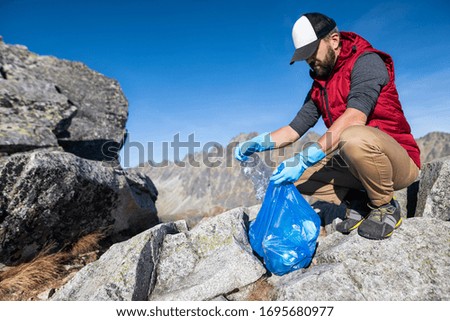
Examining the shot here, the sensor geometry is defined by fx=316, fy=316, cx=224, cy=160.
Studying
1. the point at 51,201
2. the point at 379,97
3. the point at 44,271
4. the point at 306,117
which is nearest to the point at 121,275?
the point at 44,271

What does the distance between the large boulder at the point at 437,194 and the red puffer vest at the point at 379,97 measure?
789 mm

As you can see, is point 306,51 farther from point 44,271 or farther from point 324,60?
point 44,271

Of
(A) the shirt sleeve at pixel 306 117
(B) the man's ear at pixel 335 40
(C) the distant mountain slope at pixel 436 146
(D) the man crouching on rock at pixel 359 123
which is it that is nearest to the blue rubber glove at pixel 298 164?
(D) the man crouching on rock at pixel 359 123

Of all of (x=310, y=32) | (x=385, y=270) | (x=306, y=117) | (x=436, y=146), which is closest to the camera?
(x=385, y=270)

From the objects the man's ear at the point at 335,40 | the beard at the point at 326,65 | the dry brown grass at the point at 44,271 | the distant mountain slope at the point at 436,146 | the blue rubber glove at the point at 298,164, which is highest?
the distant mountain slope at the point at 436,146

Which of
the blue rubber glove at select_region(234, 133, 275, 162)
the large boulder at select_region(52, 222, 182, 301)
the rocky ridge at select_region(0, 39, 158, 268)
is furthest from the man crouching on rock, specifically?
the rocky ridge at select_region(0, 39, 158, 268)

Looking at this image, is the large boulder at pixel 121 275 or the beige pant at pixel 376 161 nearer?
the large boulder at pixel 121 275

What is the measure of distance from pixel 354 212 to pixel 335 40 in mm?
2669

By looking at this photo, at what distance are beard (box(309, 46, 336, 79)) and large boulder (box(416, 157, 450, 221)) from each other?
8.50 feet

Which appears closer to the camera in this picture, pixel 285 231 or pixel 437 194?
pixel 285 231

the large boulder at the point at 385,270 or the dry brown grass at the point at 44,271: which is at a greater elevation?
the large boulder at the point at 385,270

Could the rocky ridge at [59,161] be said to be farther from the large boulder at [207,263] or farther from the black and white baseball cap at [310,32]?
the black and white baseball cap at [310,32]

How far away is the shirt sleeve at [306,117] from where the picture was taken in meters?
5.62

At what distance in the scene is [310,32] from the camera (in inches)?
181
